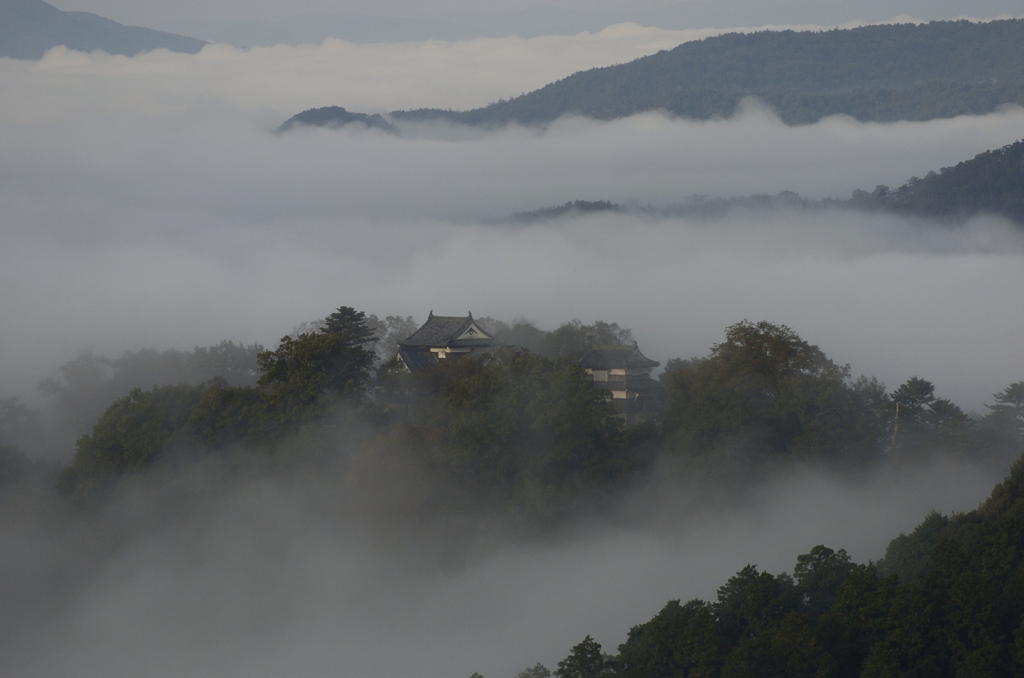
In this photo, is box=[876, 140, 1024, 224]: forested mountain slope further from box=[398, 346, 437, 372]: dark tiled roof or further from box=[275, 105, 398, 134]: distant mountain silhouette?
box=[275, 105, 398, 134]: distant mountain silhouette

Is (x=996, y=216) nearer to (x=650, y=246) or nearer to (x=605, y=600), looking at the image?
(x=650, y=246)

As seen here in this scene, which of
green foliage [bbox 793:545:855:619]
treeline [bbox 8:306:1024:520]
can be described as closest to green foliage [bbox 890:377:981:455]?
treeline [bbox 8:306:1024:520]

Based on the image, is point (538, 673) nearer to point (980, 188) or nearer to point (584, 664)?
point (584, 664)

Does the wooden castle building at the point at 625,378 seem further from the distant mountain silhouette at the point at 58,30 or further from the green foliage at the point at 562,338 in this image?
the distant mountain silhouette at the point at 58,30

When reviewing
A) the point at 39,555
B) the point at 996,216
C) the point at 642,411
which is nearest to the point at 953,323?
the point at 996,216

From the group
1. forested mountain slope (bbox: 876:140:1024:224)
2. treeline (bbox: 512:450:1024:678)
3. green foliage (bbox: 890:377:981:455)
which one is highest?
forested mountain slope (bbox: 876:140:1024:224)

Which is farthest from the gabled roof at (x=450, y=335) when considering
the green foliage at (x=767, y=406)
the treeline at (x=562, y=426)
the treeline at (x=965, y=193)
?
the treeline at (x=965, y=193)
